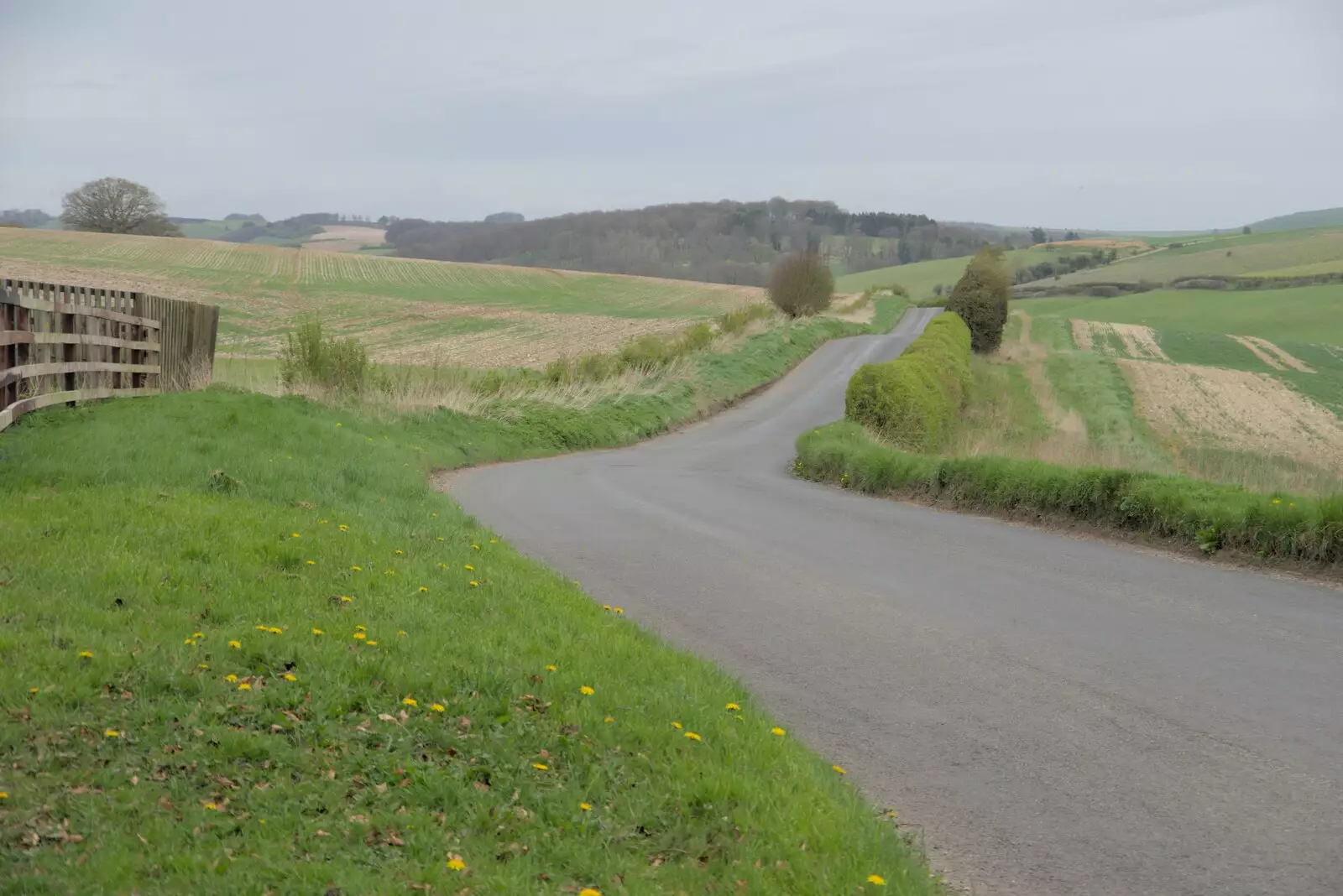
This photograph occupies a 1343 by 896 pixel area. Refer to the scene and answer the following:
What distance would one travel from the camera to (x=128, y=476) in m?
9.52

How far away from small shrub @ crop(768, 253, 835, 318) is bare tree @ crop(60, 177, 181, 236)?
5071 centimetres

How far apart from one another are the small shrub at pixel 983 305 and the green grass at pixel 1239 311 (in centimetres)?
2009

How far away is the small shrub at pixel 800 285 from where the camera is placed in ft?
208

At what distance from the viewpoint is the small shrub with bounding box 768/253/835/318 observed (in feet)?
208

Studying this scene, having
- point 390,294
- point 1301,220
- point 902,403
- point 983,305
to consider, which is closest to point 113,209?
point 390,294

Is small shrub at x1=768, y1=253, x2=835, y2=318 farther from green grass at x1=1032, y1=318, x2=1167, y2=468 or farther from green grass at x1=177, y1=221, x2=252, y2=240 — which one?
green grass at x1=177, y1=221, x2=252, y2=240

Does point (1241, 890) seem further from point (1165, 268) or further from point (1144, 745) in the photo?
point (1165, 268)

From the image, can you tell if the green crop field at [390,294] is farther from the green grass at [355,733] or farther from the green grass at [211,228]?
the green grass at [211,228]

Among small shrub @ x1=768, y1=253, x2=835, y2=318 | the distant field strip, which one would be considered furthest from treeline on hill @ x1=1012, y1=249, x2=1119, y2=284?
the distant field strip

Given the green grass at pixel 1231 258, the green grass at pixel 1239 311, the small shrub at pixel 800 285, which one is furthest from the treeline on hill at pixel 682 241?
the small shrub at pixel 800 285

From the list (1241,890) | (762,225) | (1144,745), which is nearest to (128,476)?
(1144,745)

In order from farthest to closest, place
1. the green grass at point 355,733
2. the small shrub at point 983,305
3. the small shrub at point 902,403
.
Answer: the small shrub at point 983,305, the small shrub at point 902,403, the green grass at point 355,733

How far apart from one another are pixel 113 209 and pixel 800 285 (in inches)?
2106

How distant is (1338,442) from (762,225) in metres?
107
